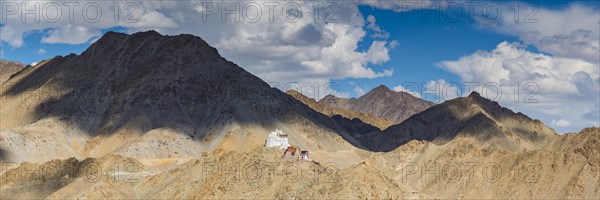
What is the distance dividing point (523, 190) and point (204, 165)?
6028cm

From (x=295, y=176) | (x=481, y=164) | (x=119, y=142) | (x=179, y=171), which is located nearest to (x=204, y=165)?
(x=179, y=171)

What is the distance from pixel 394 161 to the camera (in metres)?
172

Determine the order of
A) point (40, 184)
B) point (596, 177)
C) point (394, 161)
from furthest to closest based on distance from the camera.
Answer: point (394, 161), point (596, 177), point (40, 184)

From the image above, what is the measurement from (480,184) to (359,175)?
2440 inches

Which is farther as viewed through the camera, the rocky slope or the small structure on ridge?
the small structure on ridge

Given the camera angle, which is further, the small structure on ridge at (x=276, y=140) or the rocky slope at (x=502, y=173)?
the small structure on ridge at (x=276, y=140)

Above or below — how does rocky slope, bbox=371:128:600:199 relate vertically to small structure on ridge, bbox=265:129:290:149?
below

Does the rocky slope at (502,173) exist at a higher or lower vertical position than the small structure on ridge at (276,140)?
lower

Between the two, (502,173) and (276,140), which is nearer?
(502,173)

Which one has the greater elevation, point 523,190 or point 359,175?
point 359,175

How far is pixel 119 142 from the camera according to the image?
199625mm

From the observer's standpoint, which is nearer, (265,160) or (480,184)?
(265,160)

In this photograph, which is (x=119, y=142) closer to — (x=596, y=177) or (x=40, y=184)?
(x=40, y=184)

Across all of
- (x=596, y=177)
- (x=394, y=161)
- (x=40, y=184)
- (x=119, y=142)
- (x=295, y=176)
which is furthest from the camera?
(x=119, y=142)
